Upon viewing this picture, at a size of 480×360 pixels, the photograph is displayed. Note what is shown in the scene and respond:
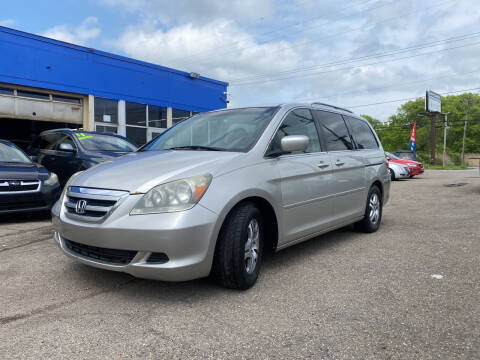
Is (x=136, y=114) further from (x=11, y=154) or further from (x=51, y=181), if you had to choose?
(x=51, y=181)

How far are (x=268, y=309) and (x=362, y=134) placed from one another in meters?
3.58

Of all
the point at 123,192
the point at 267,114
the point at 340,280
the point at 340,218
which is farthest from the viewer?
the point at 340,218

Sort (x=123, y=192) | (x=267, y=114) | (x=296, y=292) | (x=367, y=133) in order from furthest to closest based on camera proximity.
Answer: (x=367, y=133)
(x=267, y=114)
(x=296, y=292)
(x=123, y=192)

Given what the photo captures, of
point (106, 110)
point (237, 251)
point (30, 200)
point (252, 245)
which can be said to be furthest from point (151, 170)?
point (106, 110)

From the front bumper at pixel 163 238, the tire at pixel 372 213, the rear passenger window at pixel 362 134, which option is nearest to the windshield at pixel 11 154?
the front bumper at pixel 163 238

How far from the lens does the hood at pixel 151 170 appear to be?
2990mm

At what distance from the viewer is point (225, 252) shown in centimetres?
303

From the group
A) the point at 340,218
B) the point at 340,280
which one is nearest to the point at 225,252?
the point at 340,280

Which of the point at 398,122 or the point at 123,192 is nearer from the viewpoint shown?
the point at 123,192

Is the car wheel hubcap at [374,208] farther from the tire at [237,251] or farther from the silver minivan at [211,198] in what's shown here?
the tire at [237,251]

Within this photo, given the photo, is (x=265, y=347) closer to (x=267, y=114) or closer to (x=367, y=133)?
(x=267, y=114)

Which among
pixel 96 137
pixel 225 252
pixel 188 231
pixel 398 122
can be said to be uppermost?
pixel 398 122

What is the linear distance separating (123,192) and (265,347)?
4.84 feet

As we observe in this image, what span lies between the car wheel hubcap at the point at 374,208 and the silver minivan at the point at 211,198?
3.51ft
